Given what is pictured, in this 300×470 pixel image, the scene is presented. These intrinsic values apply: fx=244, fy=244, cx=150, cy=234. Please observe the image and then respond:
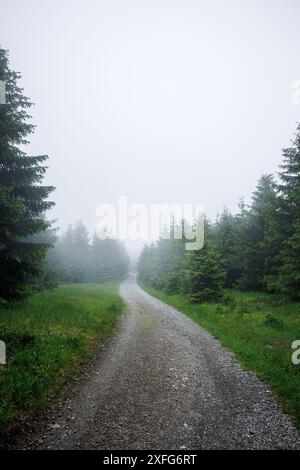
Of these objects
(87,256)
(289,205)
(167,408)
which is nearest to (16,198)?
(167,408)

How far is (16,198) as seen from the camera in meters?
14.3

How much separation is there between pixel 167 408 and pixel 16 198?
13.2 meters

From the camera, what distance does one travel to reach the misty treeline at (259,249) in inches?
747

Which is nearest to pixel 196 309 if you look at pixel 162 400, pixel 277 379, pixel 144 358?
pixel 144 358

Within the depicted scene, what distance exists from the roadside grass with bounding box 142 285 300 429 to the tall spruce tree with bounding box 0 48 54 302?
38.5ft

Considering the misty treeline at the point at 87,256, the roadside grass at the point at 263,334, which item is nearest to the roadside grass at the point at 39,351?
the roadside grass at the point at 263,334

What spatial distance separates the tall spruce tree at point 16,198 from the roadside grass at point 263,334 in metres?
11.7

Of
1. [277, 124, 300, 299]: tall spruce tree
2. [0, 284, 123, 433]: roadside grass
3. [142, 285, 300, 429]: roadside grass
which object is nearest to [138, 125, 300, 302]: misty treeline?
[277, 124, 300, 299]: tall spruce tree

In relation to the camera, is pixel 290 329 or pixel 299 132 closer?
pixel 290 329

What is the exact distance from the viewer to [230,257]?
108ft

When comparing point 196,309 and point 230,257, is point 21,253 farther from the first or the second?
point 230,257

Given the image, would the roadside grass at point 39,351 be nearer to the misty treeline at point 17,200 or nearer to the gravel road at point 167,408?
the gravel road at point 167,408

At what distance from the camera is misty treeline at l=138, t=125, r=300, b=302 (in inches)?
747
